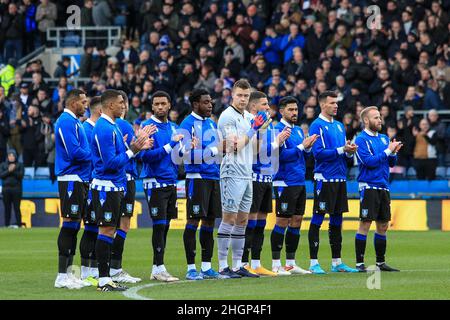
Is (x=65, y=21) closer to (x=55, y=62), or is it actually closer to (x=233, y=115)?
(x=55, y=62)

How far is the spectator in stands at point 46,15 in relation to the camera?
36750mm

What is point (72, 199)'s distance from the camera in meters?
14.6

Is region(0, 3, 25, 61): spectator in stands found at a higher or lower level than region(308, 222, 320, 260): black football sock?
higher

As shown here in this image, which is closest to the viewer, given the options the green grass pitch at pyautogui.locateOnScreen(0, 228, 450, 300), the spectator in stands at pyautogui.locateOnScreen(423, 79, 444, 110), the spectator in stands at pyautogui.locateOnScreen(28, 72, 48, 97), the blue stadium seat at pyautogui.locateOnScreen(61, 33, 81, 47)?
the green grass pitch at pyautogui.locateOnScreen(0, 228, 450, 300)

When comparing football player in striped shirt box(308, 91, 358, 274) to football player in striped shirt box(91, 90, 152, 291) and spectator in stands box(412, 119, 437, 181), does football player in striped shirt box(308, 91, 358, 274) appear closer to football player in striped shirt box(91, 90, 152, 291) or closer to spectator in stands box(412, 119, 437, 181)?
football player in striped shirt box(91, 90, 152, 291)

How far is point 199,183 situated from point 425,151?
1331 cm

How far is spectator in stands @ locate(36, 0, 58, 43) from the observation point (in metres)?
36.8

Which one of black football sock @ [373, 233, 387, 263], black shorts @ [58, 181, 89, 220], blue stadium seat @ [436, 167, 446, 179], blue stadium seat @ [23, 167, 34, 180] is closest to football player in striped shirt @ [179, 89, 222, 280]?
black shorts @ [58, 181, 89, 220]

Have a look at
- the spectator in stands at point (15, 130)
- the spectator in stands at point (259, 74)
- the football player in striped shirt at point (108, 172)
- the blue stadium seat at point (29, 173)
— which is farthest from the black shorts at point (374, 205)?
the spectator in stands at point (15, 130)

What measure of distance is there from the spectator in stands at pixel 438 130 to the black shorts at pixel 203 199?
42.5 feet

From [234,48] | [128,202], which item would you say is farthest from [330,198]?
[234,48]

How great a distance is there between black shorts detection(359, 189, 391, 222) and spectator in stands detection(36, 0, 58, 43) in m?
21.8

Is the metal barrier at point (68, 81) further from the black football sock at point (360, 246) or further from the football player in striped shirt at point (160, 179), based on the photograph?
the black football sock at point (360, 246)

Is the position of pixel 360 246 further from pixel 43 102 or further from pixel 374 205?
pixel 43 102
